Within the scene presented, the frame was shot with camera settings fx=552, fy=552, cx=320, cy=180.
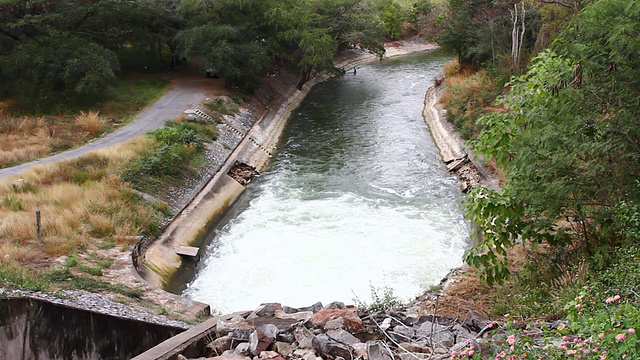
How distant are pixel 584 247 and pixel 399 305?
168 inches

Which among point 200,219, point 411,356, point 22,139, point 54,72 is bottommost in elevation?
point 200,219

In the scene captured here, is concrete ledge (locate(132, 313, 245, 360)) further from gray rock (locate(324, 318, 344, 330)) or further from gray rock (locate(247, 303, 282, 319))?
gray rock (locate(324, 318, 344, 330))

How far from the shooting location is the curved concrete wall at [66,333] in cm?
871

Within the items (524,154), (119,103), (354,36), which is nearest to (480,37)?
(354,36)

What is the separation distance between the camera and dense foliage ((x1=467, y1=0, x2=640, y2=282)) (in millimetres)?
8203

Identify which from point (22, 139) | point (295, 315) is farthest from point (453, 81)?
point (295, 315)

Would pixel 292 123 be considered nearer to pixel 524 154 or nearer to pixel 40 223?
pixel 40 223

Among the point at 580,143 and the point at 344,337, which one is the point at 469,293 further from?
the point at 344,337

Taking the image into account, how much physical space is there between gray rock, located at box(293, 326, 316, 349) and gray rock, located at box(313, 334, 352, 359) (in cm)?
14

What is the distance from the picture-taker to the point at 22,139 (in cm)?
2356

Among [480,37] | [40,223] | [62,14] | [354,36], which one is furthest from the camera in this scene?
[354,36]

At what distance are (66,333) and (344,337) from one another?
4909 millimetres

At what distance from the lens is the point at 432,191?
22.2 m

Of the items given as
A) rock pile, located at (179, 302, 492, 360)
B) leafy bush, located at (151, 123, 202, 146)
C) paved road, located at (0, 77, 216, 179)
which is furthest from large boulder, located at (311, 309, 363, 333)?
leafy bush, located at (151, 123, 202, 146)
